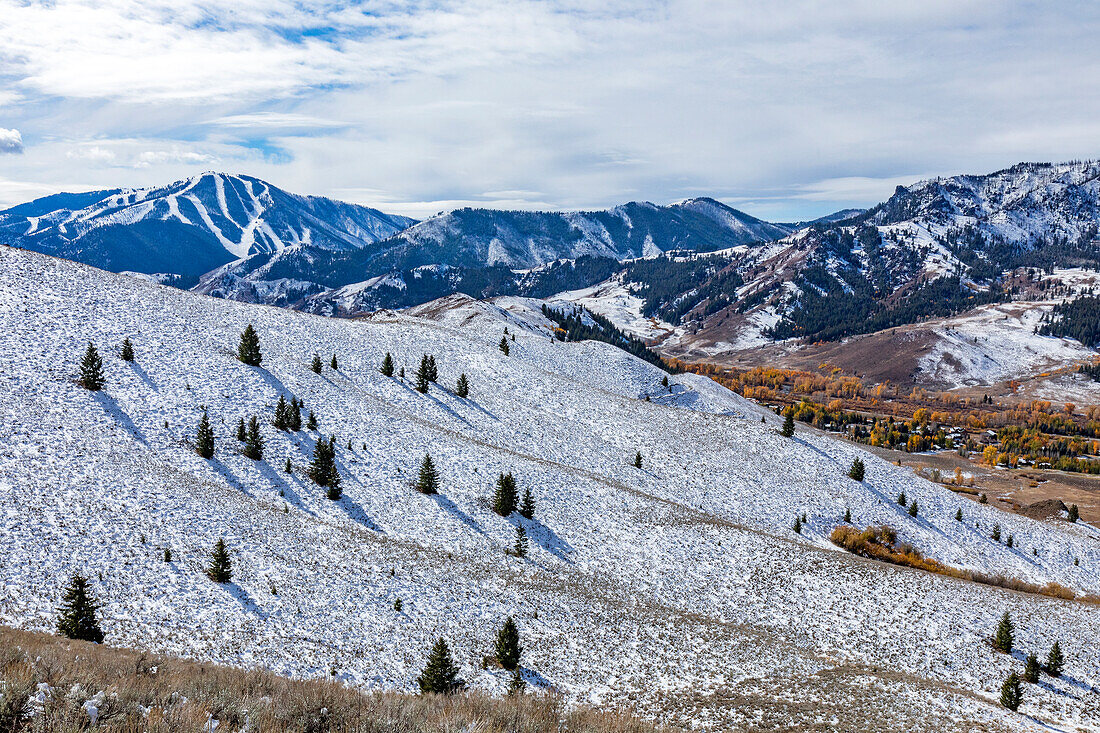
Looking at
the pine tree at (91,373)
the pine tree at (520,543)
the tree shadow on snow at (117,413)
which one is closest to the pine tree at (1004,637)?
the pine tree at (520,543)

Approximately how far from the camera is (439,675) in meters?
21.5

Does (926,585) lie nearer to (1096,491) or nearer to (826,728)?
(826,728)

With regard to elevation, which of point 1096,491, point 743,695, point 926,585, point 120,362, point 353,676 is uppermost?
point 120,362

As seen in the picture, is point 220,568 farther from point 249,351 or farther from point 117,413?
point 249,351

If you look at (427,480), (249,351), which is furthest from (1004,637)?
(249,351)

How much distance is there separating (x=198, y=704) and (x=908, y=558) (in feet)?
195

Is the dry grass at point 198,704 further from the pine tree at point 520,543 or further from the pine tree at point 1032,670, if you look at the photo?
the pine tree at point 1032,670

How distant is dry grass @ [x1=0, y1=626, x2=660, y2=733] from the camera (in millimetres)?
10250

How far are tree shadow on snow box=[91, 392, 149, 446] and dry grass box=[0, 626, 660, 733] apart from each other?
23.2 meters

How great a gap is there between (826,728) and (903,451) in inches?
7075

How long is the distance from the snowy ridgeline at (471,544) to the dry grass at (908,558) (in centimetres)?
198

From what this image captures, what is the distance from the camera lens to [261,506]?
34.1 meters

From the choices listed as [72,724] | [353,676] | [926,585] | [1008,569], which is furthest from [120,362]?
[1008,569]

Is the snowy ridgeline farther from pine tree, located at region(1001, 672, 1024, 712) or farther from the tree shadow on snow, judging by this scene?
pine tree, located at region(1001, 672, 1024, 712)
